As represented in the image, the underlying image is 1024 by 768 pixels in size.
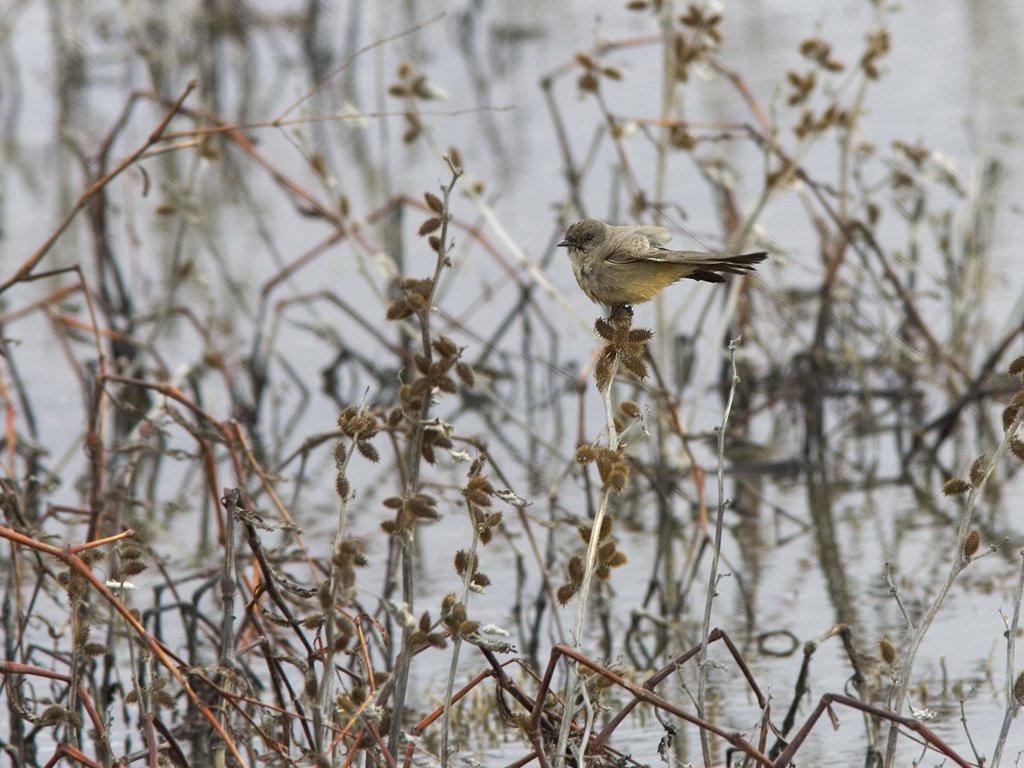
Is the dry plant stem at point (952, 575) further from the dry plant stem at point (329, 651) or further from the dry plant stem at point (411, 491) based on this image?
the dry plant stem at point (329, 651)

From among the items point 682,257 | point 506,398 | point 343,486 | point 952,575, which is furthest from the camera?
point 506,398

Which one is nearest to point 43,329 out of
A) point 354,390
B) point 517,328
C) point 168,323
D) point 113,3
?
point 168,323

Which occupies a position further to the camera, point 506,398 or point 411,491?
point 506,398

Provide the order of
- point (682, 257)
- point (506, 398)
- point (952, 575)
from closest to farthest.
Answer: point (952, 575) → point (682, 257) → point (506, 398)

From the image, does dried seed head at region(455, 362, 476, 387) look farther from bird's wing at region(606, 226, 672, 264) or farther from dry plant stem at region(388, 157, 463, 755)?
bird's wing at region(606, 226, 672, 264)

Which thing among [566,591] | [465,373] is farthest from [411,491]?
[566,591]

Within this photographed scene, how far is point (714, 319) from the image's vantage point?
884 centimetres

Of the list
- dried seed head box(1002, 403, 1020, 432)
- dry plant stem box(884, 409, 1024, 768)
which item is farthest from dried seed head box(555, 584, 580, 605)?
dried seed head box(1002, 403, 1020, 432)

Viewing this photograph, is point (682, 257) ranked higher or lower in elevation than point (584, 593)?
higher

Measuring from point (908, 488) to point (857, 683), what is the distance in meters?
2.93

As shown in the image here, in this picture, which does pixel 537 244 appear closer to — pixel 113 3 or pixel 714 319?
pixel 714 319

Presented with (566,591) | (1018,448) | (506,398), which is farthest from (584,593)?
(506,398)

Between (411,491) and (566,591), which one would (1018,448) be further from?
(411,491)

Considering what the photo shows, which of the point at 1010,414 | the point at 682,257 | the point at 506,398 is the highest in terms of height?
the point at 506,398
